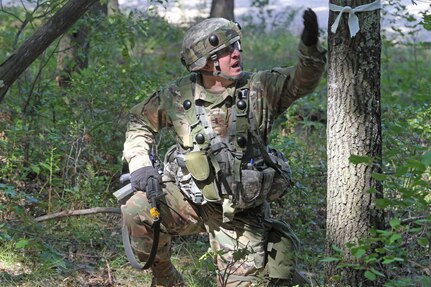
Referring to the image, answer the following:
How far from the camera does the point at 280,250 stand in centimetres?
488

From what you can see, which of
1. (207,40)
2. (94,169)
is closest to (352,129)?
(207,40)

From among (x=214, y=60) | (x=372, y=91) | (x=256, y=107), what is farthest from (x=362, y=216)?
(x=214, y=60)

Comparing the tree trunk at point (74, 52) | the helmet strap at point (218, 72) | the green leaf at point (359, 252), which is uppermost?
the tree trunk at point (74, 52)

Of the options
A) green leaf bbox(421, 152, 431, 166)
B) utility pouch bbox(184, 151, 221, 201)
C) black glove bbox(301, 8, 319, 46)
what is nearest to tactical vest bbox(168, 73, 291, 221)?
utility pouch bbox(184, 151, 221, 201)

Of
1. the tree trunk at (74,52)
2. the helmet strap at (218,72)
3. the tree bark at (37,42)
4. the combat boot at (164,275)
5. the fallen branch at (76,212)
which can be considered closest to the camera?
the helmet strap at (218,72)

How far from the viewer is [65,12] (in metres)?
5.59

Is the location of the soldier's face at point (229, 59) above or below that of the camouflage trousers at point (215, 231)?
above

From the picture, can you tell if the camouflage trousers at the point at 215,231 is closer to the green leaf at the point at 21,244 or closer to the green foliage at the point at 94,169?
the green foliage at the point at 94,169

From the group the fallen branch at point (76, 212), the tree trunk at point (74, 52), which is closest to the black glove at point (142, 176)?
the fallen branch at point (76, 212)

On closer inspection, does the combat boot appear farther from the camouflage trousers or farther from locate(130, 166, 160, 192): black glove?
locate(130, 166, 160, 192): black glove

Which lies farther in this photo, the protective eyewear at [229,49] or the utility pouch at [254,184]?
the protective eyewear at [229,49]

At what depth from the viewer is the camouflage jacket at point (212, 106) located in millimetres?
4656

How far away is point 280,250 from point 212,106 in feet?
3.13

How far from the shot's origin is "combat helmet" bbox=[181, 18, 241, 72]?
16.0 ft
